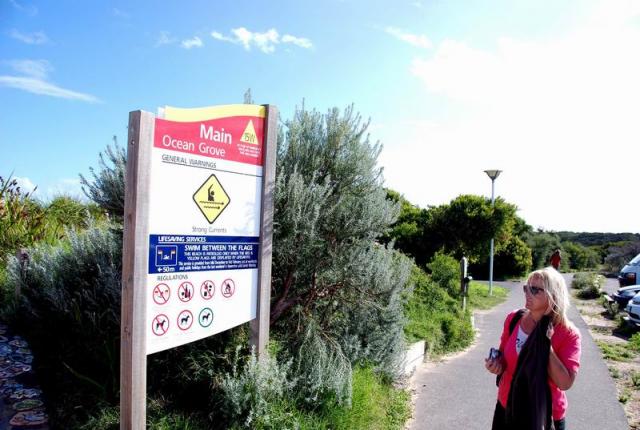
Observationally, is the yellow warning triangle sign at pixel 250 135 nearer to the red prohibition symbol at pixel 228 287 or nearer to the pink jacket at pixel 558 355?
the red prohibition symbol at pixel 228 287

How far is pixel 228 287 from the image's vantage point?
3.55 m

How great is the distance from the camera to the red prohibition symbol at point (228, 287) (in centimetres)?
350

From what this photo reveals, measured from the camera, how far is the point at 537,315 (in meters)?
3.04

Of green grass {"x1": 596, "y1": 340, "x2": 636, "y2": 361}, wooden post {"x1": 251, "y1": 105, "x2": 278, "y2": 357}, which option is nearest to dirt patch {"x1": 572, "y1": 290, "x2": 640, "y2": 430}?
green grass {"x1": 596, "y1": 340, "x2": 636, "y2": 361}

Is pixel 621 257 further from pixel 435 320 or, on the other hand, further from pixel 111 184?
pixel 111 184

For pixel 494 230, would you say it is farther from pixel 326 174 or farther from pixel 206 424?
pixel 206 424

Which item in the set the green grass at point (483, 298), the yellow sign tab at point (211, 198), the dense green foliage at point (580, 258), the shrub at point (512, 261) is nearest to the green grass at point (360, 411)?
the yellow sign tab at point (211, 198)

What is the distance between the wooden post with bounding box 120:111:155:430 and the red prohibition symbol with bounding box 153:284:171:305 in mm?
106

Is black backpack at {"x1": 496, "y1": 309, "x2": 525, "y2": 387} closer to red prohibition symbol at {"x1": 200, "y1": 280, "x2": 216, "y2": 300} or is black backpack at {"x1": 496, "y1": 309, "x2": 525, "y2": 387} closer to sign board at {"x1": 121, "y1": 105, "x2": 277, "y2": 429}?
sign board at {"x1": 121, "y1": 105, "x2": 277, "y2": 429}

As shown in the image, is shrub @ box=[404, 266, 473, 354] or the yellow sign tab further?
shrub @ box=[404, 266, 473, 354]

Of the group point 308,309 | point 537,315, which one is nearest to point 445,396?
point 308,309

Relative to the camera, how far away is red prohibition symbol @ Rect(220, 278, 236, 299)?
3.50m

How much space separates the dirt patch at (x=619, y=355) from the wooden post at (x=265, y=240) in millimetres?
4381

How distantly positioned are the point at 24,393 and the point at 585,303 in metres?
17.9
